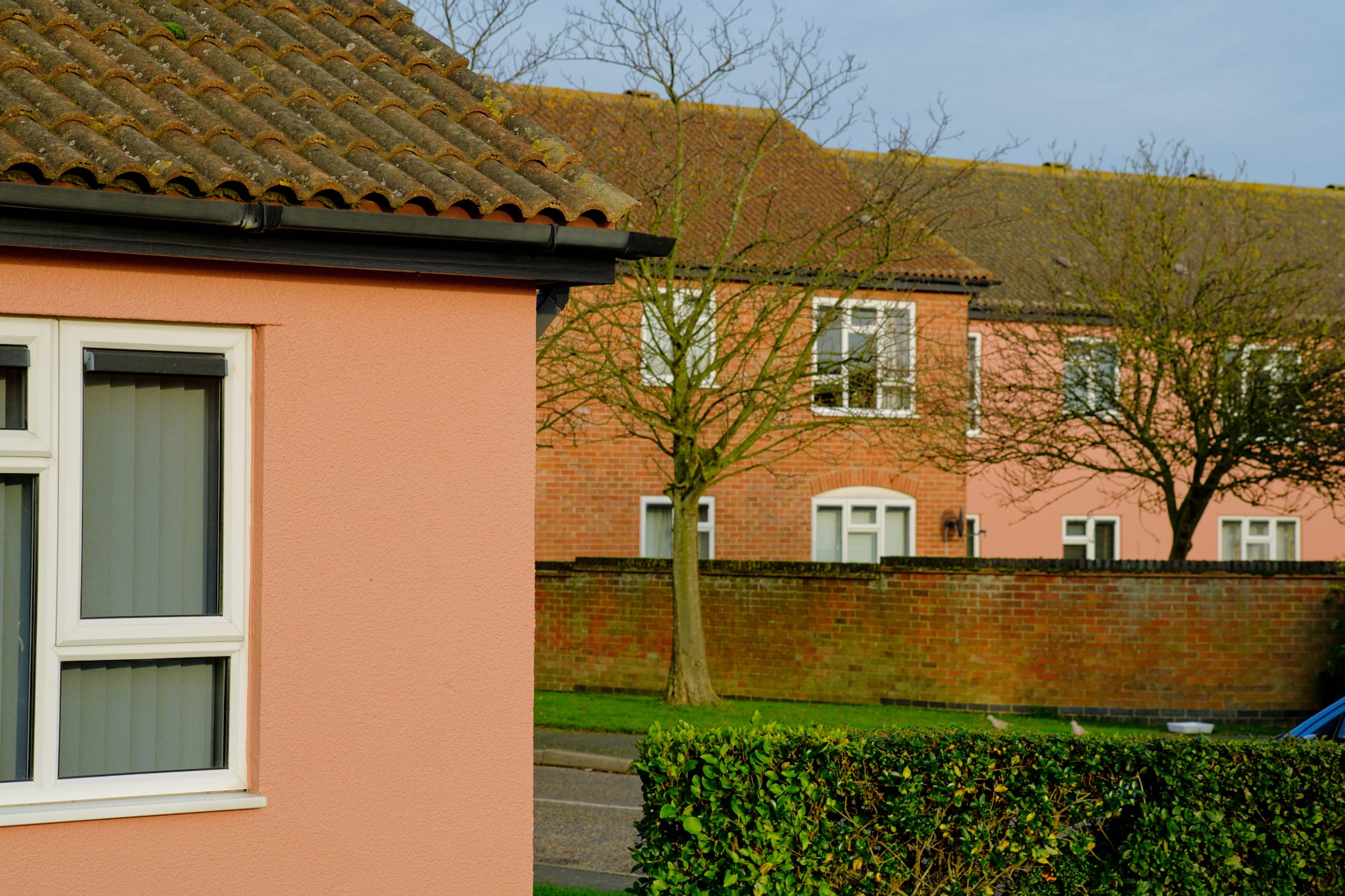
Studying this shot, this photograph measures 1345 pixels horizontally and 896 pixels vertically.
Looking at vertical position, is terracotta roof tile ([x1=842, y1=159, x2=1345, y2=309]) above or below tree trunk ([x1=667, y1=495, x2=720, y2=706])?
above

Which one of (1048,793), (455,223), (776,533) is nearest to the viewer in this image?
(455,223)

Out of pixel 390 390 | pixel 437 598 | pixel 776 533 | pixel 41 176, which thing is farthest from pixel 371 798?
pixel 776 533

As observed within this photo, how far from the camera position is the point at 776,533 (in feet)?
79.0

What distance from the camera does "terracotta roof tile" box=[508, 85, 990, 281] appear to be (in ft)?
59.1

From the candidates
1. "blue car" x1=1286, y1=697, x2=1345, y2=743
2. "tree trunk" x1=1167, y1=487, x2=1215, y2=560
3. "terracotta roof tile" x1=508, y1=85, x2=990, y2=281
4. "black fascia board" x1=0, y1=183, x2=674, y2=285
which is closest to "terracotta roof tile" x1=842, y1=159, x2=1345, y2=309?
"terracotta roof tile" x1=508, y1=85, x2=990, y2=281

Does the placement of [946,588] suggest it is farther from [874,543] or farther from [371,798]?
[371,798]

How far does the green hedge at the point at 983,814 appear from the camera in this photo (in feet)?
19.6

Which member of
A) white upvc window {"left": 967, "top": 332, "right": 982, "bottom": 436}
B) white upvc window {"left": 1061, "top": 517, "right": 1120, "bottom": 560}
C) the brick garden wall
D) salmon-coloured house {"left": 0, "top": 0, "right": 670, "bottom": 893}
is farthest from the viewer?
white upvc window {"left": 1061, "top": 517, "right": 1120, "bottom": 560}

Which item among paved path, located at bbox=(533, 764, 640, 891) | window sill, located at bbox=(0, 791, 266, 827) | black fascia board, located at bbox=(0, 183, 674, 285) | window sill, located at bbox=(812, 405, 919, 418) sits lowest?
paved path, located at bbox=(533, 764, 640, 891)

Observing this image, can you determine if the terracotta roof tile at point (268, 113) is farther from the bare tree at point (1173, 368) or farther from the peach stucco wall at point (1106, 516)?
the peach stucco wall at point (1106, 516)

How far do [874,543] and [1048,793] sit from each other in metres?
18.4

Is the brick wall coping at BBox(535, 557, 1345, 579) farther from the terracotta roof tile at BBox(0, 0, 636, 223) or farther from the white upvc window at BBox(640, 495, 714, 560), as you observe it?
the terracotta roof tile at BBox(0, 0, 636, 223)

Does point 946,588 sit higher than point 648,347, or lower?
lower

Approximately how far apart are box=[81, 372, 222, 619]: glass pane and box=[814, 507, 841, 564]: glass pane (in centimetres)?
1962
